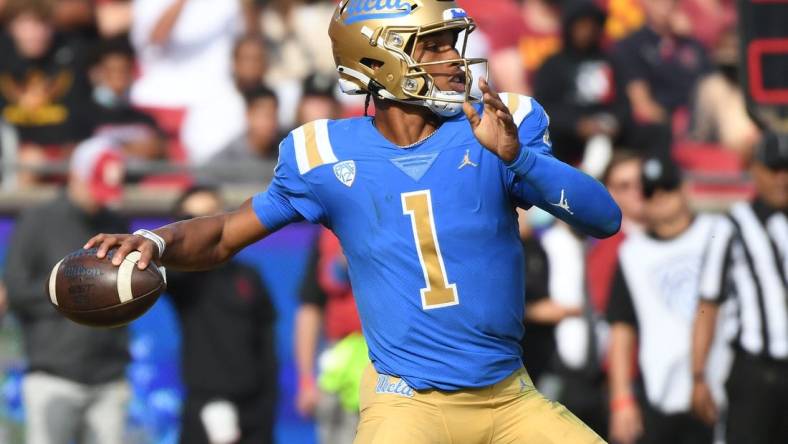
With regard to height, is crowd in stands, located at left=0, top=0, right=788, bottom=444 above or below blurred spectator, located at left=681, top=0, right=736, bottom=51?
above

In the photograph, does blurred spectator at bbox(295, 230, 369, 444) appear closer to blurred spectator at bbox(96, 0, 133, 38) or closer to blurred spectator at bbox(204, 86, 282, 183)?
blurred spectator at bbox(204, 86, 282, 183)

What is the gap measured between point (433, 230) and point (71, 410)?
460cm

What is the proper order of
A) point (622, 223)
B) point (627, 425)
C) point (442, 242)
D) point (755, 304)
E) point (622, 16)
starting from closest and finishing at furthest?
point (442, 242) → point (755, 304) → point (627, 425) → point (622, 223) → point (622, 16)

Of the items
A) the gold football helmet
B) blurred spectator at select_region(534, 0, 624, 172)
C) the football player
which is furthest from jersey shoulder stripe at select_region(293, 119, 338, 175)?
blurred spectator at select_region(534, 0, 624, 172)

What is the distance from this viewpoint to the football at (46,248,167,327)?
4531mm

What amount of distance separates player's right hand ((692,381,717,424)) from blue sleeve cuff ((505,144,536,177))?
3850 mm

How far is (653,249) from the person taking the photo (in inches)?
320

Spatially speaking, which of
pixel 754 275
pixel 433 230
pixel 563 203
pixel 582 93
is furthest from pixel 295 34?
pixel 563 203

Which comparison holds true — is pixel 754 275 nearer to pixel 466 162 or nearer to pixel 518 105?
pixel 518 105

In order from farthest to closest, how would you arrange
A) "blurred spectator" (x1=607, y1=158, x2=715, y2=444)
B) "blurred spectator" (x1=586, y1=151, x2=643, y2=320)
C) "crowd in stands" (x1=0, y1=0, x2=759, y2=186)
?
1. "crowd in stands" (x1=0, y1=0, x2=759, y2=186)
2. "blurred spectator" (x1=586, y1=151, x2=643, y2=320)
3. "blurred spectator" (x1=607, y1=158, x2=715, y2=444)

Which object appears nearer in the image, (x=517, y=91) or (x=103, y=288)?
(x=103, y=288)

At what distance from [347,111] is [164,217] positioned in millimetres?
1536

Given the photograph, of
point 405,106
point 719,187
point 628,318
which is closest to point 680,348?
point 628,318

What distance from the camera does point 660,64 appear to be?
10992mm
